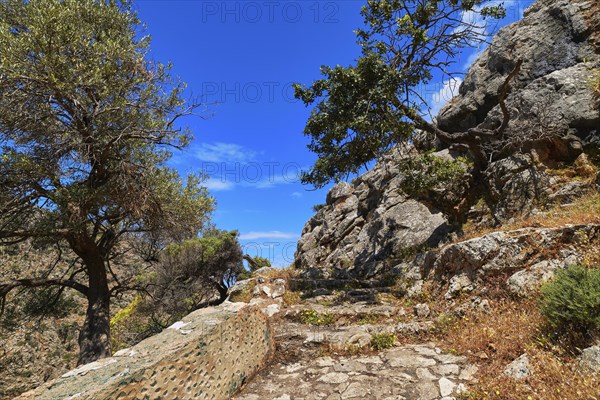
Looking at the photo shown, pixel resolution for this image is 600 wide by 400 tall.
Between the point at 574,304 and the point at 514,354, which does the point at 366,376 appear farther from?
the point at 574,304

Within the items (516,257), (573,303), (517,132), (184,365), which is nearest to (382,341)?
(573,303)

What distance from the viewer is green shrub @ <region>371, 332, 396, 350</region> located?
792 cm

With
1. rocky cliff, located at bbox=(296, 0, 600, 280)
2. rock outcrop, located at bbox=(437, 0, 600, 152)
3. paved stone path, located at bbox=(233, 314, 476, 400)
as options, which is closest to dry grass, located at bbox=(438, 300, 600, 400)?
paved stone path, located at bbox=(233, 314, 476, 400)

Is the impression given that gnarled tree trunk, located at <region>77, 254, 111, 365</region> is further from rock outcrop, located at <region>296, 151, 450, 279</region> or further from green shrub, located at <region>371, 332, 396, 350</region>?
green shrub, located at <region>371, 332, 396, 350</region>

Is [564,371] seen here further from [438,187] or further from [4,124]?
[4,124]

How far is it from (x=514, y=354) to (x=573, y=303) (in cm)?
150

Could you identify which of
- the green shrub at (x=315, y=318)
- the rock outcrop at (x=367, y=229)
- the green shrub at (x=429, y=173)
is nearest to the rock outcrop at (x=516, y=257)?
the green shrub at (x=315, y=318)

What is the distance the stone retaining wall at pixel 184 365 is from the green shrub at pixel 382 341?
283 centimetres

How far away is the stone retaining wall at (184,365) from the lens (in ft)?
15.2

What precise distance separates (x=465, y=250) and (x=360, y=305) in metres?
4.15

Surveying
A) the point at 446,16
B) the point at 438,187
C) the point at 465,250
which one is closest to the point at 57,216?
the point at 465,250

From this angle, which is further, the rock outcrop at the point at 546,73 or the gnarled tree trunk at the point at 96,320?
the rock outcrop at the point at 546,73

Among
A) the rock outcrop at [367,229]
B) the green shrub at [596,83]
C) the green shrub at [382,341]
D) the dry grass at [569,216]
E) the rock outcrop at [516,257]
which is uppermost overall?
the green shrub at [596,83]

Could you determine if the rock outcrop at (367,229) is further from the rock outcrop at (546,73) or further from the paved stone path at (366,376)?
the paved stone path at (366,376)
